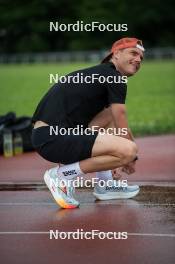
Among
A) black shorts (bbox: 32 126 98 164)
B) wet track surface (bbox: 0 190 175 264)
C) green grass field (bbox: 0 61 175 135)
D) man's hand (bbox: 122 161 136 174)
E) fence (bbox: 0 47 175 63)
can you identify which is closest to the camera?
wet track surface (bbox: 0 190 175 264)

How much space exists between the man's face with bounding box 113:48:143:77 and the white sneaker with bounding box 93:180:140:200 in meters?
1.18

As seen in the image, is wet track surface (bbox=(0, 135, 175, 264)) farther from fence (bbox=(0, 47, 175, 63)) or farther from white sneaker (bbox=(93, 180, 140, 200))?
fence (bbox=(0, 47, 175, 63))

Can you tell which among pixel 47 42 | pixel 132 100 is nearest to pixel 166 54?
pixel 47 42

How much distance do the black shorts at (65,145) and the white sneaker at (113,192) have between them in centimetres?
67

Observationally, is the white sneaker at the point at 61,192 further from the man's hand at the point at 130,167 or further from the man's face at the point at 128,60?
the man's face at the point at 128,60

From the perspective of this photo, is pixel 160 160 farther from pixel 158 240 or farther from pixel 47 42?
pixel 47 42

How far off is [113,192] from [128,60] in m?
1.37

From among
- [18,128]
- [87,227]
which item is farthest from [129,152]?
[18,128]

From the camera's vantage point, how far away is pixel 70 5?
48.3 meters

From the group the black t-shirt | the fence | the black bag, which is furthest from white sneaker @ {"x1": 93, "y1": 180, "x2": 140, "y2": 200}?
the fence

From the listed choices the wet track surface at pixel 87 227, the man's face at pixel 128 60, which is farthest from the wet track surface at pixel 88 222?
the man's face at pixel 128 60

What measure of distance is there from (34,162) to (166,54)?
1805 inches

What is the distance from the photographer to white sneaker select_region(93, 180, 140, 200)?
7.04 metres

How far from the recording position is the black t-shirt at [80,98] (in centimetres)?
626
